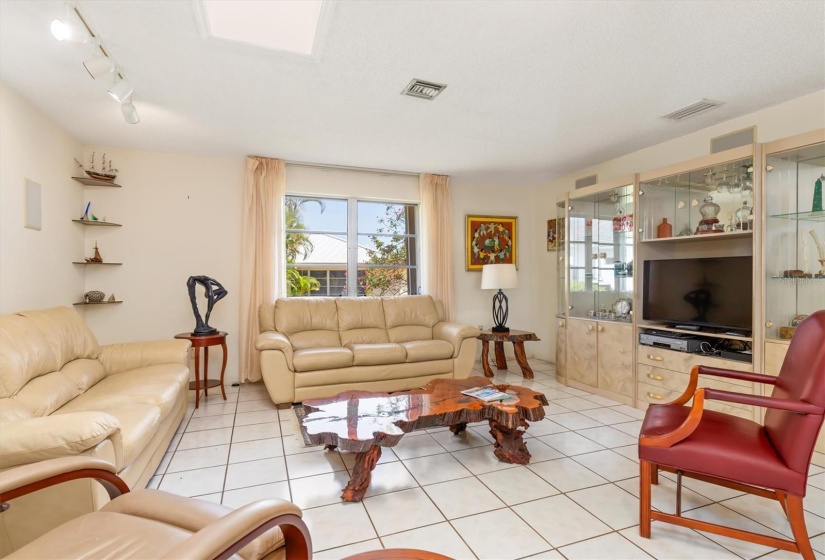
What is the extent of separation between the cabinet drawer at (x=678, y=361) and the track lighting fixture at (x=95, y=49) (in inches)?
165

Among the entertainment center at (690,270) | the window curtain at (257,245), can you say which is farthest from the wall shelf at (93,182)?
the entertainment center at (690,270)

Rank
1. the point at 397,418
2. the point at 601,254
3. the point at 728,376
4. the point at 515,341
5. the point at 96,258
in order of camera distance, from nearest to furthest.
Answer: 1. the point at 728,376
2. the point at 397,418
3. the point at 96,258
4. the point at 601,254
5. the point at 515,341

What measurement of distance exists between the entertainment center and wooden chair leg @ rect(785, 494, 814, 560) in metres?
1.38

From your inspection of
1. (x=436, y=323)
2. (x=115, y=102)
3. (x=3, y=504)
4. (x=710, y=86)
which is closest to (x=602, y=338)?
(x=436, y=323)

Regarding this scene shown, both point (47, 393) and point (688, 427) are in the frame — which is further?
point (47, 393)

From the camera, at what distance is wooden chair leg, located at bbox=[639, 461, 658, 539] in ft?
5.67

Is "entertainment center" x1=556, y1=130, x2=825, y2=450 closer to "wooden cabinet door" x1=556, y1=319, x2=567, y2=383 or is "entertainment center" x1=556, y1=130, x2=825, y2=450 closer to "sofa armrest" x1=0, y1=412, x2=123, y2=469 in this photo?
"wooden cabinet door" x1=556, y1=319, x2=567, y2=383

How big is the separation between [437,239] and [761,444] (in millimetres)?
3763

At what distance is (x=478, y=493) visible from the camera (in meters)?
2.10

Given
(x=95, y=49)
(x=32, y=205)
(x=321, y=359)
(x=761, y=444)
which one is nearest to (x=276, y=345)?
(x=321, y=359)

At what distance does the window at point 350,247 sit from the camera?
473 cm

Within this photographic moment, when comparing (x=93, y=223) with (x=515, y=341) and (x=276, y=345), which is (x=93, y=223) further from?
(x=515, y=341)

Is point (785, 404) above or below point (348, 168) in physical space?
below

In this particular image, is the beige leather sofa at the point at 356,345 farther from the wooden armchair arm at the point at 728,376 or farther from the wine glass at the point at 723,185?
the wine glass at the point at 723,185
